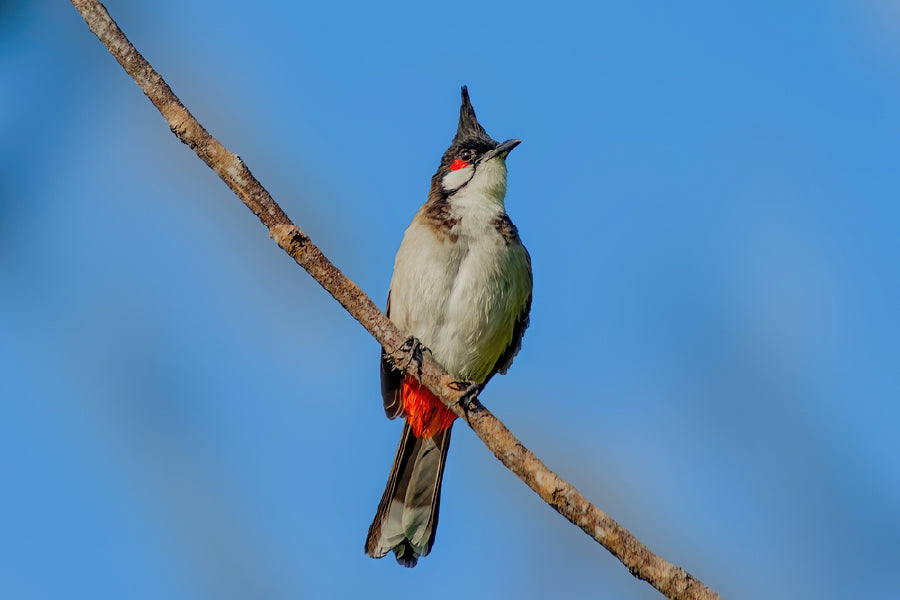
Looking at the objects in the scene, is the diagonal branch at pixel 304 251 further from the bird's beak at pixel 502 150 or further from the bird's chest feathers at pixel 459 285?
the bird's beak at pixel 502 150

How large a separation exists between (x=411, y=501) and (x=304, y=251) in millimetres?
1898

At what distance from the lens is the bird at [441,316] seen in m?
4.41

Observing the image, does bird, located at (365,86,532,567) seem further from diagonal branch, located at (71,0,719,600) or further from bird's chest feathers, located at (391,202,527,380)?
diagonal branch, located at (71,0,719,600)

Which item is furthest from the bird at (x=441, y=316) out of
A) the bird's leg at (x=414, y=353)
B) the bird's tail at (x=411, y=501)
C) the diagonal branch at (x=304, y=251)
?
the diagonal branch at (x=304, y=251)

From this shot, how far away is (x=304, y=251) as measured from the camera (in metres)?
2.98

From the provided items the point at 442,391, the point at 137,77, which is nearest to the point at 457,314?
the point at 442,391

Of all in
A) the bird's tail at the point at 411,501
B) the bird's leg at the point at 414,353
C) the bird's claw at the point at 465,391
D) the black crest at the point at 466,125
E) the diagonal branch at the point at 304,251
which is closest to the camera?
the diagonal branch at the point at 304,251

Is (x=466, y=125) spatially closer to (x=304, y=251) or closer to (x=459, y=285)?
(x=459, y=285)

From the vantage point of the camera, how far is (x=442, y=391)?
354 cm

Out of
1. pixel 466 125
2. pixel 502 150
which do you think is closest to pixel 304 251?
pixel 502 150

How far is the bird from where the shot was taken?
441 centimetres

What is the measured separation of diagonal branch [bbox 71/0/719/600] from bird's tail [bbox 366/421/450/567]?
1.32m

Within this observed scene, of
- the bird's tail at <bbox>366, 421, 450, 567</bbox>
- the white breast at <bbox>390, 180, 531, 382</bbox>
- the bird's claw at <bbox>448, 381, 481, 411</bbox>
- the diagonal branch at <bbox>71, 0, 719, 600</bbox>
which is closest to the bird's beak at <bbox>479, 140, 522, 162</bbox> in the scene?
the white breast at <bbox>390, 180, 531, 382</bbox>

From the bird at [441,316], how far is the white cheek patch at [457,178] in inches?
0.5
